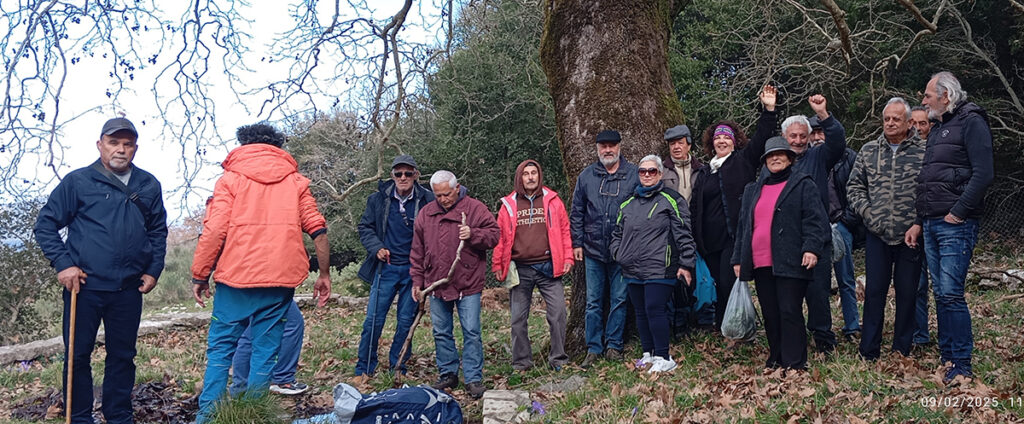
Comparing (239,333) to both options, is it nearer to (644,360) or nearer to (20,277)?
(644,360)

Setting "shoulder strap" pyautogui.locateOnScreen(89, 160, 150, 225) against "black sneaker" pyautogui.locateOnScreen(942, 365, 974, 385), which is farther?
"shoulder strap" pyautogui.locateOnScreen(89, 160, 150, 225)

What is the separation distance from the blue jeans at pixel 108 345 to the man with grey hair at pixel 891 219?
5.23 m

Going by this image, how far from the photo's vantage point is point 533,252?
20.3ft

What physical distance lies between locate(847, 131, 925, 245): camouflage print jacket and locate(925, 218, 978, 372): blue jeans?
0.31m

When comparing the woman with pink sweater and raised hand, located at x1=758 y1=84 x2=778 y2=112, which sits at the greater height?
raised hand, located at x1=758 y1=84 x2=778 y2=112

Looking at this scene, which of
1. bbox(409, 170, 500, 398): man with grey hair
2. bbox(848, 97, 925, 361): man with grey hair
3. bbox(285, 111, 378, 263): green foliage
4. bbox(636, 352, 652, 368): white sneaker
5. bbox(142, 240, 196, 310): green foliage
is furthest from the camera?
bbox(142, 240, 196, 310): green foliage

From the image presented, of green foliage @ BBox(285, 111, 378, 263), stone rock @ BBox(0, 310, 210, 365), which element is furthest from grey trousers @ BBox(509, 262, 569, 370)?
green foliage @ BBox(285, 111, 378, 263)

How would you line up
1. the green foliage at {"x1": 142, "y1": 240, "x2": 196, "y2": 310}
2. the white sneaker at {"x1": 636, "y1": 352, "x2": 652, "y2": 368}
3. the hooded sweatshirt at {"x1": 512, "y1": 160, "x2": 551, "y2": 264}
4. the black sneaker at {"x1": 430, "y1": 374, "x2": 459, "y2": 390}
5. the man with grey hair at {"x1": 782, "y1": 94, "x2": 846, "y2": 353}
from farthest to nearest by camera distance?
the green foliage at {"x1": 142, "y1": 240, "x2": 196, "y2": 310} < the hooded sweatshirt at {"x1": 512, "y1": 160, "x2": 551, "y2": 264} < the black sneaker at {"x1": 430, "y1": 374, "x2": 459, "y2": 390} < the white sneaker at {"x1": 636, "y1": 352, "x2": 652, "y2": 368} < the man with grey hair at {"x1": 782, "y1": 94, "x2": 846, "y2": 353}

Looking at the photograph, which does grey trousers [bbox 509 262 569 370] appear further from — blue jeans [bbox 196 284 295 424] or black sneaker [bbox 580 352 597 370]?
blue jeans [bbox 196 284 295 424]

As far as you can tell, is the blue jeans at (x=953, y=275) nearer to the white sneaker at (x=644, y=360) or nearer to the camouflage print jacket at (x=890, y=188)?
the camouflage print jacket at (x=890, y=188)

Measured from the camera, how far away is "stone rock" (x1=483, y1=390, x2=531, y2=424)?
485cm

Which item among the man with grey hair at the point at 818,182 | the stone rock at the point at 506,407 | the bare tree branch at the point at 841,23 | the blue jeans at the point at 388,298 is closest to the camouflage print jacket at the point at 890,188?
the man with grey hair at the point at 818,182

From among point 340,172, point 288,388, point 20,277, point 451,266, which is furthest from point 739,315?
point 340,172

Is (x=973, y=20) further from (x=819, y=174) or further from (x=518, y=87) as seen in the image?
(x=819, y=174)
